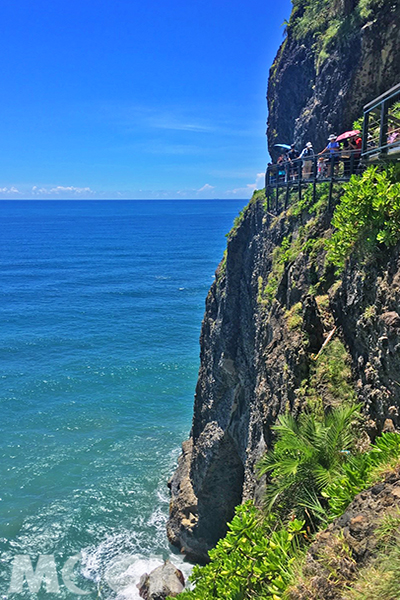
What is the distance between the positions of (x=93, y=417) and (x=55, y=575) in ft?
50.8

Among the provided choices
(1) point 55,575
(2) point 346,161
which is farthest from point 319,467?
(1) point 55,575

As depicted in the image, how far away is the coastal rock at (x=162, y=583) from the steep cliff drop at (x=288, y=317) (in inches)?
96.6

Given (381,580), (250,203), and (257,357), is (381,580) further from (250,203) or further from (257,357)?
(250,203)

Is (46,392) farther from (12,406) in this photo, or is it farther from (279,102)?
(279,102)

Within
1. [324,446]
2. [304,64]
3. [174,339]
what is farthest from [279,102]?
[174,339]

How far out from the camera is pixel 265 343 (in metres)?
16.8

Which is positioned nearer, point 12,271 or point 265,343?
point 265,343

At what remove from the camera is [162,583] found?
71.0ft

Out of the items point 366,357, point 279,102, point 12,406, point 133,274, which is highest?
point 279,102

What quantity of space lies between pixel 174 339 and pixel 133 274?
39085mm

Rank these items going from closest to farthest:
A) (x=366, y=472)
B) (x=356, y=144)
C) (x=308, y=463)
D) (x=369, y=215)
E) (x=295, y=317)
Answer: (x=366, y=472)
(x=308, y=463)
(x=369, y=215)
(x=295, y=317)
(x=356, y=144)

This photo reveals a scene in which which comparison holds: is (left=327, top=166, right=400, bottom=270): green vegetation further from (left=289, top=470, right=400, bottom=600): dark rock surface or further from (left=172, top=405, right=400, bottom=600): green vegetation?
(left=289, top=470, right=400, bottom=600): dark rock surface

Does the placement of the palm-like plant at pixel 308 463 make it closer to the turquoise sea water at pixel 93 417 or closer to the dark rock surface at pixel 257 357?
the dark rock surface at pixel 257 357

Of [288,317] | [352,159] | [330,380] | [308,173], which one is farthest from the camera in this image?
[308,173]
